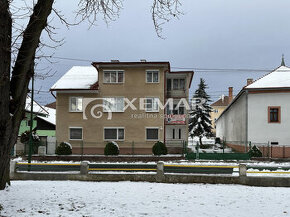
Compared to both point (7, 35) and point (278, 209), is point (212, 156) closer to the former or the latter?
point (278, 209)

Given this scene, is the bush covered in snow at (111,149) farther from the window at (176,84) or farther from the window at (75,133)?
the window at (176,84)

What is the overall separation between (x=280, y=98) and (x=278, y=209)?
73.1ft

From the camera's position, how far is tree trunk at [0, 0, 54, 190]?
8.20m

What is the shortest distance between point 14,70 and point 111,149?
→ 68.2 ft

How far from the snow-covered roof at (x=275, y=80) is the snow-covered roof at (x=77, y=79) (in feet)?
52.5

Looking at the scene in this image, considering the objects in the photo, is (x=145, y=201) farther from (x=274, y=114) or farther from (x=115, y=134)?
(x=274, y=114)

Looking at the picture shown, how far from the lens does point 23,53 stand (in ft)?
27.7

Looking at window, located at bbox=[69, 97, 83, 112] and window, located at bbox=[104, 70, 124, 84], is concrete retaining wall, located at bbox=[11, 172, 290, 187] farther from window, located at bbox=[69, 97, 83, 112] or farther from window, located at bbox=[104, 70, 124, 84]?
window, located at bbox=[104, 70, 124, 84]

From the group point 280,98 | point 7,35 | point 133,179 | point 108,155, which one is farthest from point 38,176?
point 280,98

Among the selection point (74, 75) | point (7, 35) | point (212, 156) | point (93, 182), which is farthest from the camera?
point (74, 75)

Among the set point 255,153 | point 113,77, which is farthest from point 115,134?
point 255,153

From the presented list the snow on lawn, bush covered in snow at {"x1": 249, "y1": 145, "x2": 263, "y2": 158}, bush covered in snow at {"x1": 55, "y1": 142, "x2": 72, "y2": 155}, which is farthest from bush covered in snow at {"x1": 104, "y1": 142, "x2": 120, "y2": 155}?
the snow on lawn

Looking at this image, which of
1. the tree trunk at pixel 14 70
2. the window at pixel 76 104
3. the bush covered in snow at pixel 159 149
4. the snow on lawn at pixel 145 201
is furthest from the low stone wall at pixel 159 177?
the window at pixel 76 104

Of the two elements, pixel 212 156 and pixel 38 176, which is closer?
pixel 38 176
